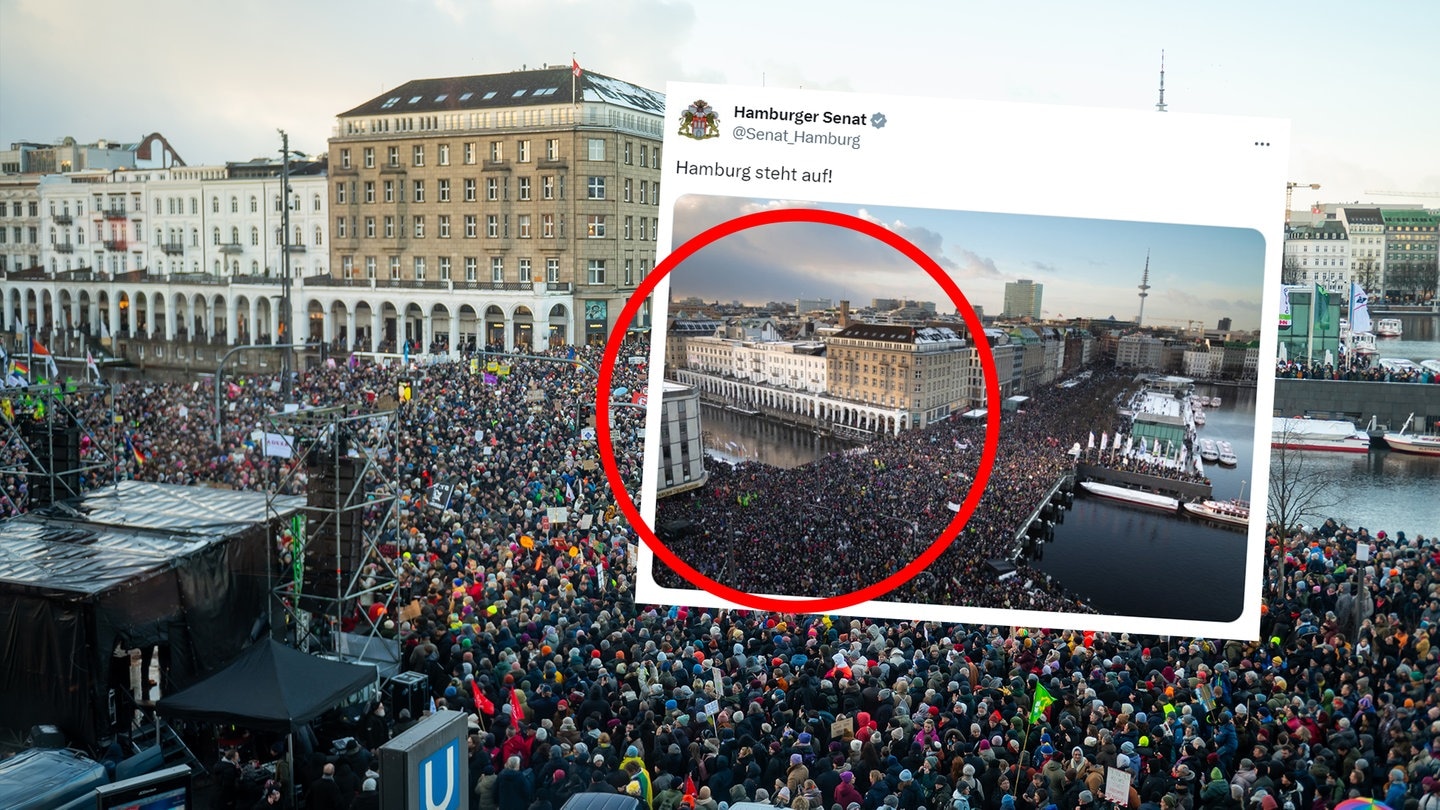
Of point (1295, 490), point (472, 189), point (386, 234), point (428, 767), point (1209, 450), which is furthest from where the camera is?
point (386, 234)

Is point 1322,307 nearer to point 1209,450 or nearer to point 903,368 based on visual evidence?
point 1209,450

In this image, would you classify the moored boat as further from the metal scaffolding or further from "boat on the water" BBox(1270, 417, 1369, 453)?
the metal scaffolding

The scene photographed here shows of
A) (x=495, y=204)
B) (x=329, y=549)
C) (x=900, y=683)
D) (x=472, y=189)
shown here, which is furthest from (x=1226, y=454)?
(x=472, y=189)

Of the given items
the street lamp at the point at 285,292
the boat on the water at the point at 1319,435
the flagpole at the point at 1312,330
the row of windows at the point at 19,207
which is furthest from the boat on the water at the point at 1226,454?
the row of windows at the point at 19,207

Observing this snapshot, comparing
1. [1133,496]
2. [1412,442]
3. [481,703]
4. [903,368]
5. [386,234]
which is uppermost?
[386,234]

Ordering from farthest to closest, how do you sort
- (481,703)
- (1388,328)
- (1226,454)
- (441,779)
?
(1388,328) < (481,703) < (1226,454) < (441,779)

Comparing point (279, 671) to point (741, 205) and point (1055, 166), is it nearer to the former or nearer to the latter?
point (741, 205)

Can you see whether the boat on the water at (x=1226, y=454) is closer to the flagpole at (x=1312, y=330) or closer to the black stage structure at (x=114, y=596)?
the flagpole at (x=1312, y=330)
